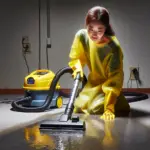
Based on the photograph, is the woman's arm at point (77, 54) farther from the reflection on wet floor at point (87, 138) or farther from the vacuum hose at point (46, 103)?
the reflection on wet floor at point (87, 138)

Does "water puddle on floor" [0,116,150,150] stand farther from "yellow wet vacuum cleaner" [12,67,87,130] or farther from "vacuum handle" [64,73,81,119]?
"yellow wet vacuum cleaner" [12,67,87,130]

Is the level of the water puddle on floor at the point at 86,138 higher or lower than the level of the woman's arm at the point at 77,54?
lower

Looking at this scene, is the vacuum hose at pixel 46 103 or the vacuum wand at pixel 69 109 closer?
the vacuum wand at pixel 69 109

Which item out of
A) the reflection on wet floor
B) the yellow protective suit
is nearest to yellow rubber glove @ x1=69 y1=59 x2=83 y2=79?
the yellow protective suit

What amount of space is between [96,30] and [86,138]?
0.85m

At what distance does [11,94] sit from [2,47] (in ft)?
1.93

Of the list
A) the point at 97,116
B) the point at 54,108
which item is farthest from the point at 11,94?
the point at 97,116

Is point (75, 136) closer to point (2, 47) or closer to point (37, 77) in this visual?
point (37, 77)

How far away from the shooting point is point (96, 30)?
90.3 inches

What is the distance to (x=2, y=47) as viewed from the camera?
12.9 feet

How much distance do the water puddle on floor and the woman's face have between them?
2.09 ft

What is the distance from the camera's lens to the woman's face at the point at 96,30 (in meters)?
2.28

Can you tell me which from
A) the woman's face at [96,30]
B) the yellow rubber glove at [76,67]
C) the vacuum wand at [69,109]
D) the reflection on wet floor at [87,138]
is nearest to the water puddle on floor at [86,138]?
the reflection on wet floor at [87,138]

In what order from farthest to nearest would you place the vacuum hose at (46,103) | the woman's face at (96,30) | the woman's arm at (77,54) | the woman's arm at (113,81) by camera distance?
the vacuum hose at (46,103) < the woman's arm at (77,54) < the woman's arm at (113,81) < the woman's face at (96,30)
